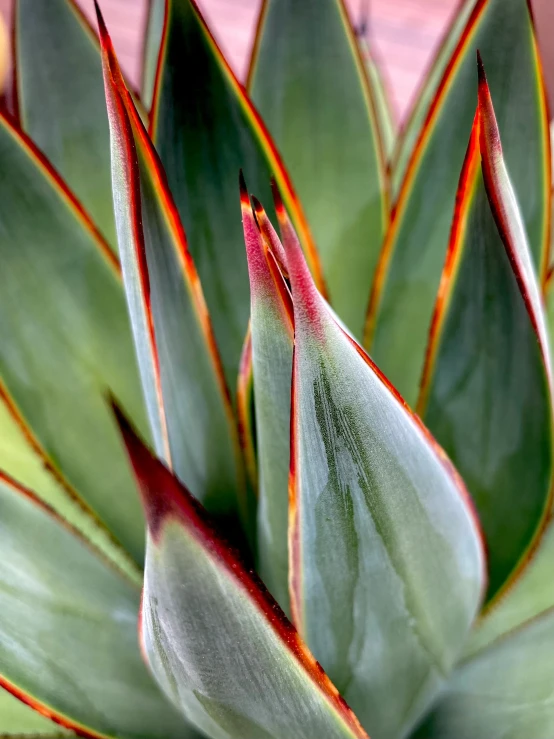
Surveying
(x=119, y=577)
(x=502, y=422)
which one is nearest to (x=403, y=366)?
(x=502, y=422)

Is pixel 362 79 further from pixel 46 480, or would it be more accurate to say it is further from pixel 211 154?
pixel 46 480

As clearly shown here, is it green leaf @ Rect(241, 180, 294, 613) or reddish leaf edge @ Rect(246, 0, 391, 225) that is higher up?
reddish leaf edge @ Rect(246, 0, 391, 225)

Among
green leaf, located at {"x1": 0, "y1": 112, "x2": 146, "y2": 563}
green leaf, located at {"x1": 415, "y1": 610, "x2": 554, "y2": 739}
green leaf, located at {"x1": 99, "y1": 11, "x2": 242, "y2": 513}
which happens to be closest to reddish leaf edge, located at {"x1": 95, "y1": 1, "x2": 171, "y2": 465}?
green leaf, located at {"x1": 99, "y1": 11, "x2": 242, "y2": 513}

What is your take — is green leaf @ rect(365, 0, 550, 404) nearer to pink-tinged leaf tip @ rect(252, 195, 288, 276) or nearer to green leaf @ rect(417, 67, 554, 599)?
green leaf @ rect(417, 67, 554, 599)

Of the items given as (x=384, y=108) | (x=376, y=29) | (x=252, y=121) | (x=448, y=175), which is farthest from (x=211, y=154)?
(x=376, y=29)

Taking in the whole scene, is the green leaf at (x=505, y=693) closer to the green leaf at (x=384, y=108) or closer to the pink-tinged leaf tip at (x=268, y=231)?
the pink-tinged leaf tip at (x=268, y=231)

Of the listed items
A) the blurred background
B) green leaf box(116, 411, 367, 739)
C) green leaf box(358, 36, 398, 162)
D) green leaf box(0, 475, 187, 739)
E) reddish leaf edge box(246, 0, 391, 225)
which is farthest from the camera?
the blurred background
